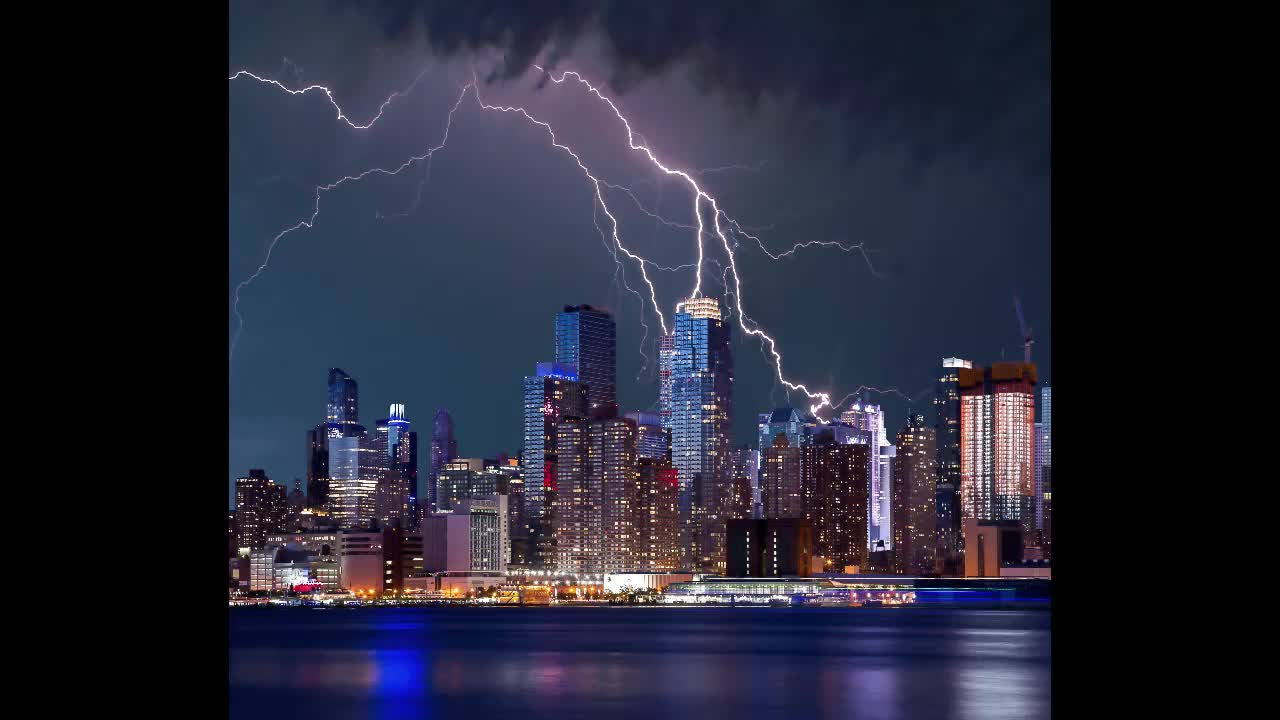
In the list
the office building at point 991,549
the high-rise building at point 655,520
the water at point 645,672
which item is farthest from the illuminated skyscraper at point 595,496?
the water at point 645,672

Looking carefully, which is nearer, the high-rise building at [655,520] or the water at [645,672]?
the water at [645,672]

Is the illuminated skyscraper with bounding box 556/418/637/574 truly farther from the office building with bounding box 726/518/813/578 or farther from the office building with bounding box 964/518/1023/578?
the office building with bounding box 964/518/1023/578

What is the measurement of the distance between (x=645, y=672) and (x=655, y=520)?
88771 millimetres

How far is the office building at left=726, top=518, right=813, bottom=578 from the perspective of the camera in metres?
117

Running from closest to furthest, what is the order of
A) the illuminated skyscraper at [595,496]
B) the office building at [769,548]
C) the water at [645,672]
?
→ the water at [645,672] < the office building at [769,548] < the illuminated skyscraper at [595,496]

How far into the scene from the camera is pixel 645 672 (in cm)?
3703

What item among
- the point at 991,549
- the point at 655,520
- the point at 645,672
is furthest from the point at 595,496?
the point at 645,672

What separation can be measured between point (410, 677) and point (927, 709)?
14.6 meters

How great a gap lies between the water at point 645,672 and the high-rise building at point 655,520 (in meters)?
49.8

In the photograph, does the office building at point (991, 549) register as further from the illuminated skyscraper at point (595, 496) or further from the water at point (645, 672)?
the water at point (645, 672)

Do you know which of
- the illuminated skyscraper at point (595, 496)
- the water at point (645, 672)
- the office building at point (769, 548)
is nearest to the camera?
the water at point (645, 672)

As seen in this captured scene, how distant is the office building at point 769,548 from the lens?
384 feet

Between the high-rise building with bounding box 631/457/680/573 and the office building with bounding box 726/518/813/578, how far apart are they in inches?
337
